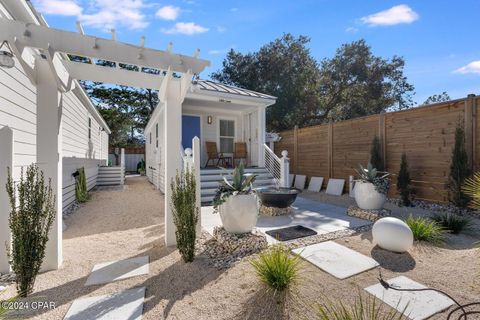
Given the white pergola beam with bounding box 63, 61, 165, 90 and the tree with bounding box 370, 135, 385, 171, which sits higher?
the white pergola beam with bounding box 63, 61, 165, 90

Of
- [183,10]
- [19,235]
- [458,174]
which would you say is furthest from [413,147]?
[19,235]

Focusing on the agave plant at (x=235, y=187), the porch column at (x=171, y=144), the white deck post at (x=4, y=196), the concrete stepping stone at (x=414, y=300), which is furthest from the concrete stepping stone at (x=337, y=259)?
the white deck post at (x=4, y=196)

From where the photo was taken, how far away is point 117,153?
19.6 m

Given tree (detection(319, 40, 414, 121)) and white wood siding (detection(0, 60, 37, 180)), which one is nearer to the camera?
white wood siding (detection(0, 60, 37, 180))

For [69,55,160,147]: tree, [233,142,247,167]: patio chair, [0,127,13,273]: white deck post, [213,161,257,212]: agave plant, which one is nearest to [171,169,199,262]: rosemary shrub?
[213,161,257,212]: agave plant

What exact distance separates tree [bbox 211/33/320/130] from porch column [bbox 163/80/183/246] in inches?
501

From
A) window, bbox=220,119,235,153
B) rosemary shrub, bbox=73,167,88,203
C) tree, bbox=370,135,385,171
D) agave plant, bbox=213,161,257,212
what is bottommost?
rosemary shrub, bbox=73,167,88,203

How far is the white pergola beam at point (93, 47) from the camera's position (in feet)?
8.45

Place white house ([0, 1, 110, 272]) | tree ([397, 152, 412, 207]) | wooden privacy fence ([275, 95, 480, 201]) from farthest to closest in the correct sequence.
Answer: tree ([397, 152, 412, 207]) → wooden privacy fence ([275, 95, 480, 201]) → white house ([0, 1, 110, 272])

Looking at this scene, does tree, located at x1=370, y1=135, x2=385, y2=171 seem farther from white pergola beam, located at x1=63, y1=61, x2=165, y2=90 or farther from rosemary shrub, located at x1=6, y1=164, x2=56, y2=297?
rosemary shrub, located at x1=6, y1=164, x2=56, y2=297

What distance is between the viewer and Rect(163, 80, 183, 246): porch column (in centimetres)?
375

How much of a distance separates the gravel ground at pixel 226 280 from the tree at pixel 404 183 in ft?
6.81

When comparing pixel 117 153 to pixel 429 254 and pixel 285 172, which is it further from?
pixel 429 254

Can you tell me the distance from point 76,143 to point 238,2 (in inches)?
265
